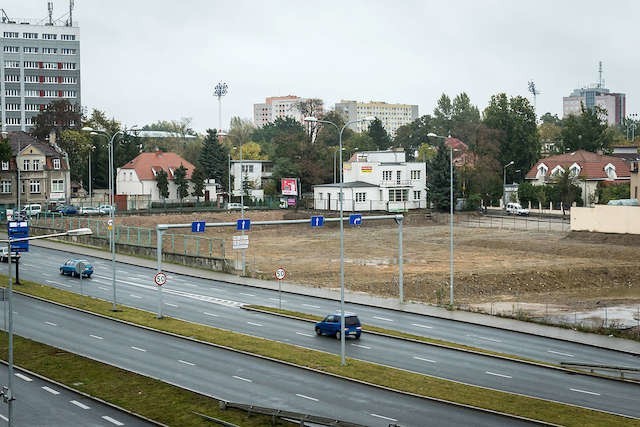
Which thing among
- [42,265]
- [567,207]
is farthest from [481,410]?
[567,207]

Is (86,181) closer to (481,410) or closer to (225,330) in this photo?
(225,330)

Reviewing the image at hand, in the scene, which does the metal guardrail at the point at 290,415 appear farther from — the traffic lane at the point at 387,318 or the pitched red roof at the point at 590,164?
the pitched red roof at the point at 590,164

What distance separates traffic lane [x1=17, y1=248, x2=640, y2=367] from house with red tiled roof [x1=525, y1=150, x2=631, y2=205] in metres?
74.5

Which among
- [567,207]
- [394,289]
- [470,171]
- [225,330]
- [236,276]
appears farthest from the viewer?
[470,171]

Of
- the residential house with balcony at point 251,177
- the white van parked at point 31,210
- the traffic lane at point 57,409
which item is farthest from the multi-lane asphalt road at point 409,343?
the residential house with balcony at point 251,177

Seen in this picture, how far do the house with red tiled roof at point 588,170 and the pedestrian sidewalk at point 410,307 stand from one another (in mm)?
70266

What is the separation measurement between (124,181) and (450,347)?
97.6 m

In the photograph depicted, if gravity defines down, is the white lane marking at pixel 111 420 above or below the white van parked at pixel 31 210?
below

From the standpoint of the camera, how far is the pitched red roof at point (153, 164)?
129788mm

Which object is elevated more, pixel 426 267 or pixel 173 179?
pixel 173 179

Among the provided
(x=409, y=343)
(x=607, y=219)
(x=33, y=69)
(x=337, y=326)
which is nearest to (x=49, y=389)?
(x=337, y=326)

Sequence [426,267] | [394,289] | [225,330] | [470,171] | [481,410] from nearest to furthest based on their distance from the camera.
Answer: [481,410]
[225,330]
[394,289]
[426,267]
[470,171]

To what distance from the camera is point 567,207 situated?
408 ft

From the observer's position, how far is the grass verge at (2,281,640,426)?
29.1 metres
